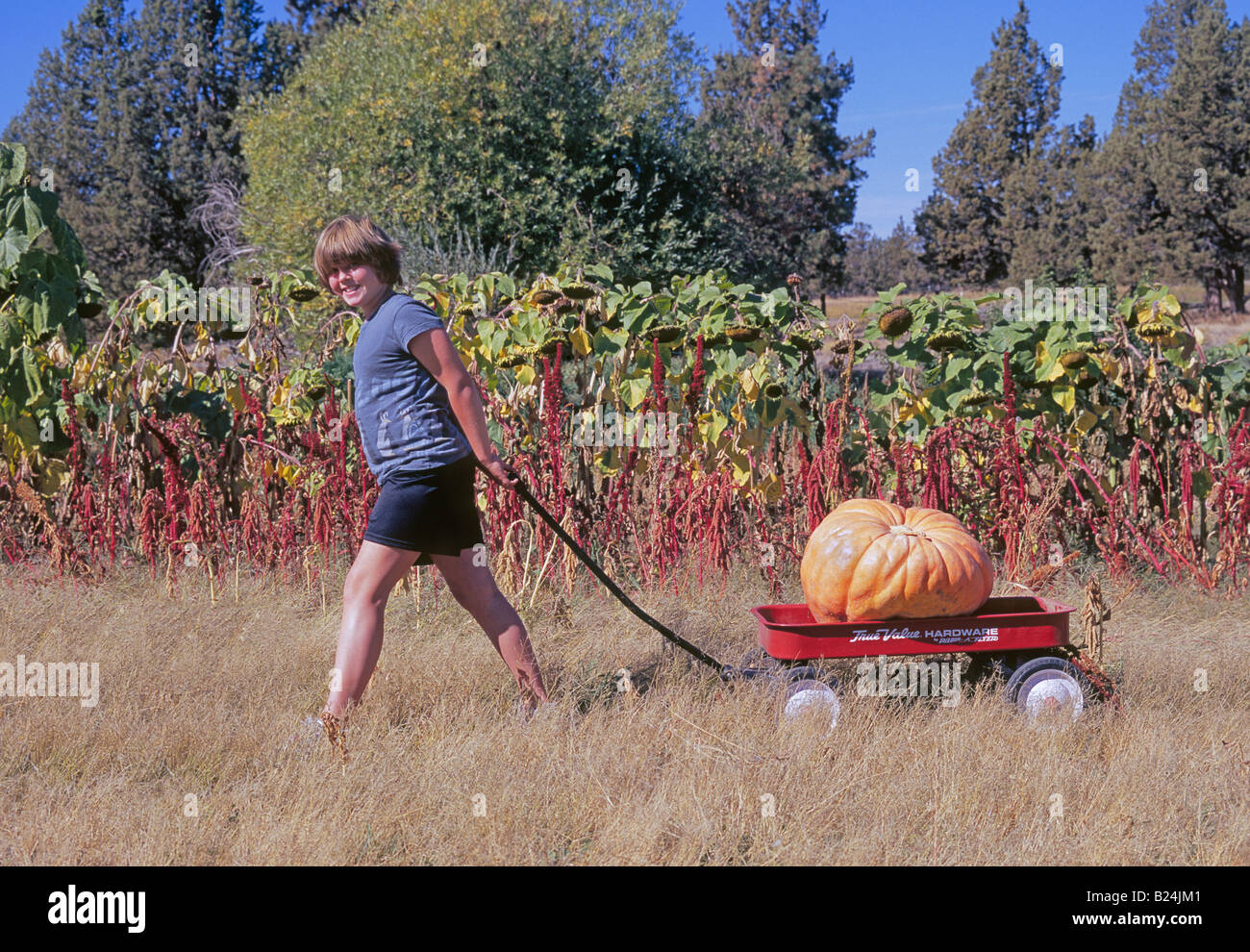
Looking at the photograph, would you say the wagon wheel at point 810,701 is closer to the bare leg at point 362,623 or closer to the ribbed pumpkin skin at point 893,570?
the ribbed pumpkin skin at point 893,570

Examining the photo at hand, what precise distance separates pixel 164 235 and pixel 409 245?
1941cm

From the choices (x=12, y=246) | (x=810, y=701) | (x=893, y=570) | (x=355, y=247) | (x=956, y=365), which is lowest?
(x=810, y=701)

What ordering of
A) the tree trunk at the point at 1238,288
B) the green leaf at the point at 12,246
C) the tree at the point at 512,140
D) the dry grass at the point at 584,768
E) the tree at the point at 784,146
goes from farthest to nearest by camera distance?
the tree trunk at the point at 1238,288
the tree at the point at 784,146
the tree at the point at 512,140
the green leaf at the point at 12,246
the dry grass at the point at 584,768

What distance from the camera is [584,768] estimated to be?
113 inches

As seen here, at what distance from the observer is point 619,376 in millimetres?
4742

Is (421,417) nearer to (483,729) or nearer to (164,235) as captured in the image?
(483,729)

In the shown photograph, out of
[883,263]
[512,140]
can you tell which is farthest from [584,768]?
[883,263]

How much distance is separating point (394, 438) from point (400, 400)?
4.3 inches

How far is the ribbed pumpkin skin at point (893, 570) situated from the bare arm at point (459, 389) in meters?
A: 1.07

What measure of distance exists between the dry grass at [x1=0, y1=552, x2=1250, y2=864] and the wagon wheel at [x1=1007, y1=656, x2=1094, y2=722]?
0.08m

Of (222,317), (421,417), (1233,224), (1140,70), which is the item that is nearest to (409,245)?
(222,317)

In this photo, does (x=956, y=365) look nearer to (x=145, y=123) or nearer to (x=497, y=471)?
(x=497, y=471)

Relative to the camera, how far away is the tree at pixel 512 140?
15.4m

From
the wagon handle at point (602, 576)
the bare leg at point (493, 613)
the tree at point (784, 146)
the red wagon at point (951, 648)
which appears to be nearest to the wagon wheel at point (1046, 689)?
the red wagon at point (951, 648)
